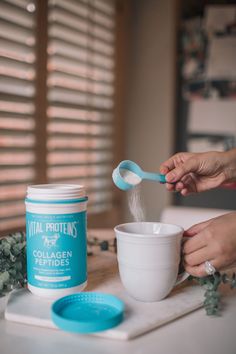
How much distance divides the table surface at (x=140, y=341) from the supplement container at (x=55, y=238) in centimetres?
8

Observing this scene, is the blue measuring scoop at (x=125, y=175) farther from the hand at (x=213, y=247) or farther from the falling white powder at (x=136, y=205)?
the hand at (x=213, y=247)

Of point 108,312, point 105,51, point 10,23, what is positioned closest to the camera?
point 108,312

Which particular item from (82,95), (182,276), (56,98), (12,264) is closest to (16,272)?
(12,264)

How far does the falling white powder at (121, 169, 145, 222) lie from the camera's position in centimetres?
75

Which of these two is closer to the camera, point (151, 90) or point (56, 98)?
point (56, 98)

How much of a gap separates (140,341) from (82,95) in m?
1.44

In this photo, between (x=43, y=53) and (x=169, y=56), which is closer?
(x=43, y=53)

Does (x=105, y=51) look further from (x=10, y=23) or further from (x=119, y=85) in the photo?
(x=10, y=23)

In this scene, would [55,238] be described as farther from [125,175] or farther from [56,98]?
[56,98]

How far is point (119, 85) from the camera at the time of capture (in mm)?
2105

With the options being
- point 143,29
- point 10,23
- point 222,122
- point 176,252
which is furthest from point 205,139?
point 176,252

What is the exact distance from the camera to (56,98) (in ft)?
5.50

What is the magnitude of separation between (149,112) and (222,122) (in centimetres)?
37

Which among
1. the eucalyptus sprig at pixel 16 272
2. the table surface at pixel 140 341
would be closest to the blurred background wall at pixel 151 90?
the eucalyptus sprig at pixel 16 272
